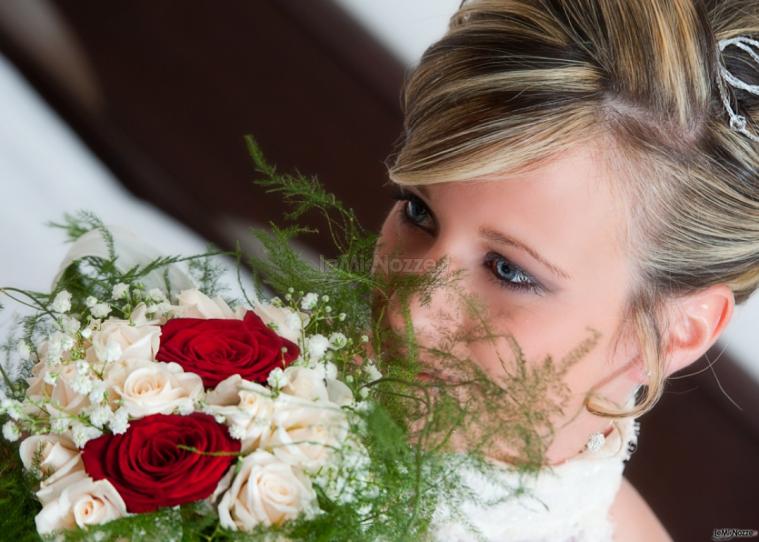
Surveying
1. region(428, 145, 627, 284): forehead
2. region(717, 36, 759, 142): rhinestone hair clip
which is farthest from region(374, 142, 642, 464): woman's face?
region(717, 36, 759, 142): rhinestone hair clip

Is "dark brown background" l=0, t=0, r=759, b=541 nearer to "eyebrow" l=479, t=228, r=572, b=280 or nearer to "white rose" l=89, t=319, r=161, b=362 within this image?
"eyebrow" l=479, t=228, r=572, b=280

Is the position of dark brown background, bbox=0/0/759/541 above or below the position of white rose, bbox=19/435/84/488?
above

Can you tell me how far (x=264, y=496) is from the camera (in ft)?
1.97

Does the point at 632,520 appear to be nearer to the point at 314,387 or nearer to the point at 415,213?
the point at 415,213

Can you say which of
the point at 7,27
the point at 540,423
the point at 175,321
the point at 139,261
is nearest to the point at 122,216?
the point at 7,27

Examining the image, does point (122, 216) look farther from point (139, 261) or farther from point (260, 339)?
point (260, 339)

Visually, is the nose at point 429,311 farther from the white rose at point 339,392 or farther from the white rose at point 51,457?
the white rose at point 51,457

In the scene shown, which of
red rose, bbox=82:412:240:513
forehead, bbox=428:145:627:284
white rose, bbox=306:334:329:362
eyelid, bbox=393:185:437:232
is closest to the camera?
red rose, bbox=82:412:240:513

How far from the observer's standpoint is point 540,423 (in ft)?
2.20

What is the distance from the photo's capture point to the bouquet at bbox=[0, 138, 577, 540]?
1.99 feet

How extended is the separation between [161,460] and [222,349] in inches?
4.3

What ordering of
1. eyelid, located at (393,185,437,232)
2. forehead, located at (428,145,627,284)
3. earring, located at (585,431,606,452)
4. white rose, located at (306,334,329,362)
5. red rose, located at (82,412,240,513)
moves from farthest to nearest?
earring, located at (585,431,606,452) < eyelid, located at (393,185,437,232) < forehead, located at (428,145,627,284) < white rose, located at (306,334,329,362) < red rose, located at (82,412,240,513)

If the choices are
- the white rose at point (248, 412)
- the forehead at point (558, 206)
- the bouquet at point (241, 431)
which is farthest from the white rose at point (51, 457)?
the forehead at point (558, 206)

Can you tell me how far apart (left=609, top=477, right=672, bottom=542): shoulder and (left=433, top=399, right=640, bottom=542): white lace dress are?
0.04m
